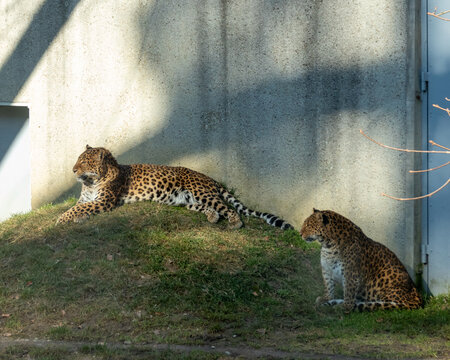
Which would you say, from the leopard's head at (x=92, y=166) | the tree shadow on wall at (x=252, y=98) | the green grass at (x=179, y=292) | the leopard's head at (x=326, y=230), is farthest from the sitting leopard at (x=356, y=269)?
the leopard's head at (x=92, y=166)

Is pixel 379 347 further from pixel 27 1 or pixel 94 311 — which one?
pixel 27 1

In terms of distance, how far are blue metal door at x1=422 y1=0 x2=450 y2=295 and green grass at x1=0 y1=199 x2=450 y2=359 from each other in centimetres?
38

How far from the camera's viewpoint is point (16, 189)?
37.7 ft

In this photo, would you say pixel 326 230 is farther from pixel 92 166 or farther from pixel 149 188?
pixel 92 166

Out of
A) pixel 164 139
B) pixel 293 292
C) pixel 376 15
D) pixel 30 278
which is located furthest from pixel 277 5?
pixel 30 278

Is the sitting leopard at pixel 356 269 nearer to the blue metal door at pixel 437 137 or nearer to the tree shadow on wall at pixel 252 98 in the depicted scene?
the blue metal door at pixel 437 137

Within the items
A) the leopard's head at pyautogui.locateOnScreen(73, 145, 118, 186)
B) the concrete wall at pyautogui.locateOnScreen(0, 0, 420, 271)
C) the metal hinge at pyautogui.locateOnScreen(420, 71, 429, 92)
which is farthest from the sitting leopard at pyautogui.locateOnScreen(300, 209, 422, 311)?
the leopard's head at pyautogui.locateOnScreen(73, 145, 118, 186)

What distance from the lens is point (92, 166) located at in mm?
9445

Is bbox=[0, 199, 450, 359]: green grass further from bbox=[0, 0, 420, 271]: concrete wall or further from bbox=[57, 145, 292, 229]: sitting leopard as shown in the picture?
bbox=[0, 0, 420, 271]: concrete wall

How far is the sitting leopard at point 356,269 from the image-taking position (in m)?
7.53

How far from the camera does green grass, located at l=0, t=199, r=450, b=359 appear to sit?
21.9 feet

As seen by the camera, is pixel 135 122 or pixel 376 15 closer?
pixel 376 15

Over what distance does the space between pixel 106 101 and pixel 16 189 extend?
228cm

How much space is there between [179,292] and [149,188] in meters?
2.32
